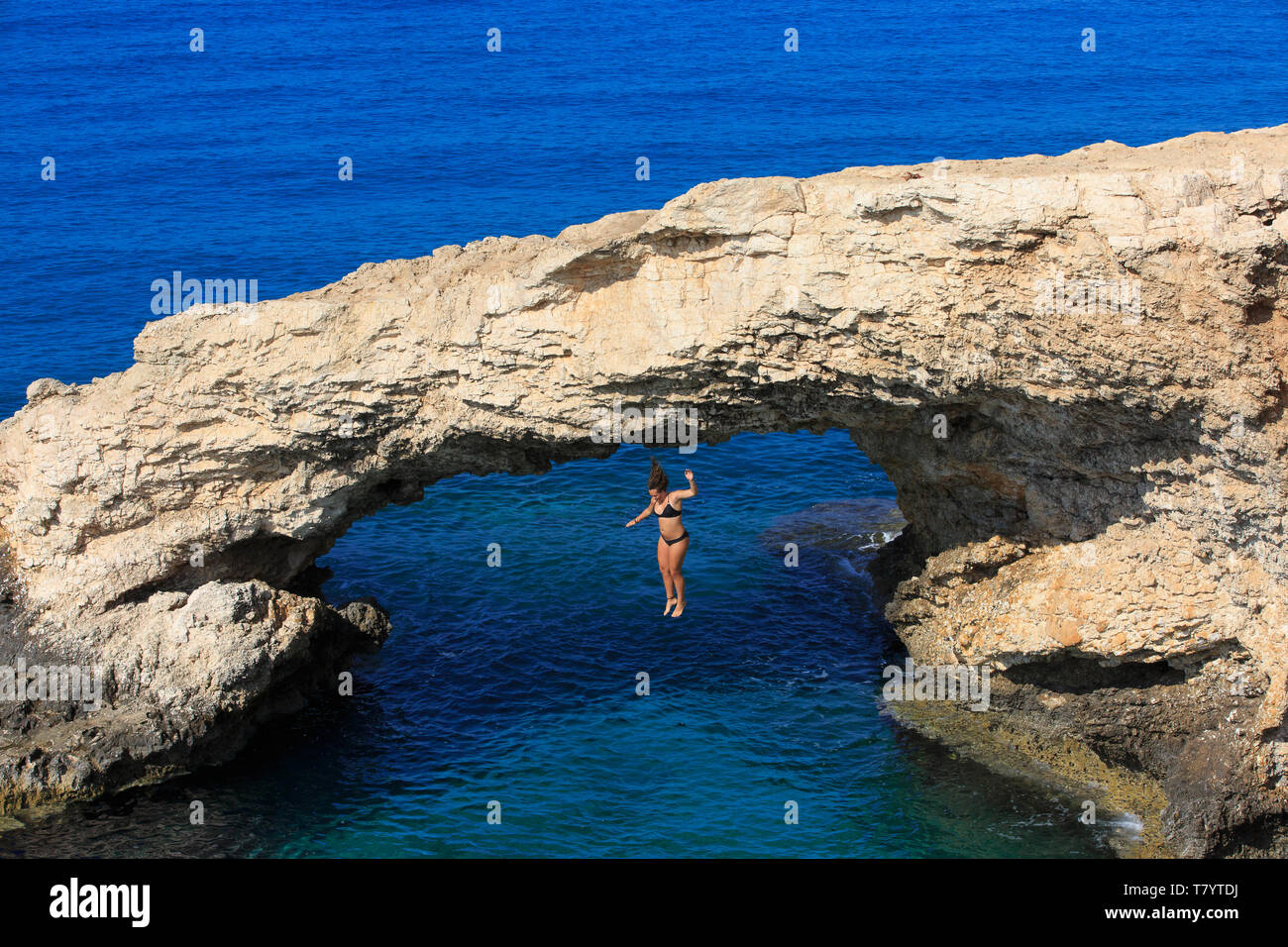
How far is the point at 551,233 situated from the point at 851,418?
26980 mm

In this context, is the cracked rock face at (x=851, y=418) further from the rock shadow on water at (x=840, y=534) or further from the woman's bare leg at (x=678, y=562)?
the rock shadow on water at (x=840, y=534)

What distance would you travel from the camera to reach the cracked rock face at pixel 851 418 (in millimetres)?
14609

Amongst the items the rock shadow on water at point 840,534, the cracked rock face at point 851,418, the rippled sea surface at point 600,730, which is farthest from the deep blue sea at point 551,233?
the cracked rock face at point 851,418

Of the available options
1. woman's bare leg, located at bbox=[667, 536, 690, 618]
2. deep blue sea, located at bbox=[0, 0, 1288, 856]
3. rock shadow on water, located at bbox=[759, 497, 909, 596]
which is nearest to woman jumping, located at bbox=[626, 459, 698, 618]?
woman's bare leg, located at bbox=[667, 536, 690, 618]

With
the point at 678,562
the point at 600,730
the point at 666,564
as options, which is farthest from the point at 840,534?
the point at 600,730

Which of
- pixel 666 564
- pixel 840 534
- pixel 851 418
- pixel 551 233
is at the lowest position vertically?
pixel 840 534

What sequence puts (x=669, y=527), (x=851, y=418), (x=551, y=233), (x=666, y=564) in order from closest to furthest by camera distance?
1. (x=851, y=418)
2. (x=669, y=527)
3. (x=666, y=564)
4. (x=551, y=233)

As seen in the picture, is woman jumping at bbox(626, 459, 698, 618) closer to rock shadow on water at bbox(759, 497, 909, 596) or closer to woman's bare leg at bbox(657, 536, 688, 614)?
woman's bare leg at bbox(657, 536, 688, 614)

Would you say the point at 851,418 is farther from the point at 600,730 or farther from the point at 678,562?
the point at 600,730

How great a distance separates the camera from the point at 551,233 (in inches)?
1708

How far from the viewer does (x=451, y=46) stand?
210 ft

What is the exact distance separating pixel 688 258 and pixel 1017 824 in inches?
391

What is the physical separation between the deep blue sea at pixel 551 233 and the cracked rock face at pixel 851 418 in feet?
7.47

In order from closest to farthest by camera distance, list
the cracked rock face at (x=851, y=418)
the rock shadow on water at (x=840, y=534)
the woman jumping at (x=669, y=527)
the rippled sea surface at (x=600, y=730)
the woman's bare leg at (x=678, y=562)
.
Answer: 1. the cracked rock face at (x=851, y=418)
2. the rippled sea surface at (x=600, y=730)
3. the woman jumping at (x=669, y=527)
4. the woman's bare leg at (x=678, y=562)
5. the rock shadow on water at (x=840, y=534)
